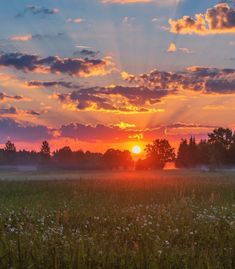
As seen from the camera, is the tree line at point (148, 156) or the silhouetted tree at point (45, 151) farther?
the silhouetted tree at point (45, 151)

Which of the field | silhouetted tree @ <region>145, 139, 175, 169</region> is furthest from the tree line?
the field

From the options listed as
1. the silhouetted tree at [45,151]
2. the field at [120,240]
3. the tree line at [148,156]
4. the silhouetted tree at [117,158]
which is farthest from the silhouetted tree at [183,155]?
the field at [120,240]

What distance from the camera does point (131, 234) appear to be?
10.8m

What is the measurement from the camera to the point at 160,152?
164m

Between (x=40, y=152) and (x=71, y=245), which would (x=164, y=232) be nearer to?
(x=71, y=245)

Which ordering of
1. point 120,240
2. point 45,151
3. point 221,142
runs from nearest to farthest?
point 120,240, point 221,142, point 45,151

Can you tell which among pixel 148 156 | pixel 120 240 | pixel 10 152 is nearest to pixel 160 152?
pixel 148 156

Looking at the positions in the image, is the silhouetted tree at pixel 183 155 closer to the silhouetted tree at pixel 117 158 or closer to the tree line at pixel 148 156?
the tree line at pixel 148 156

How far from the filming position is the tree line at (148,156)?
122188 millimetres

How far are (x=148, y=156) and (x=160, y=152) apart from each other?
5549mm

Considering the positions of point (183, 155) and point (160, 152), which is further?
point (160, 152)

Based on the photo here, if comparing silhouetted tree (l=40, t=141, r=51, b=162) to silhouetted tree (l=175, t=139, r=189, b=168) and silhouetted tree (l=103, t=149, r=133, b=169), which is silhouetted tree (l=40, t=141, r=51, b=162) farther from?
silhouetted tree (l=175, t=139, r=189, b=168)

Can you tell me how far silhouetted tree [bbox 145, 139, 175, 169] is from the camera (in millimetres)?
159750

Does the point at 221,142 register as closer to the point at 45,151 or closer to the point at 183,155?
the point at 183,155
